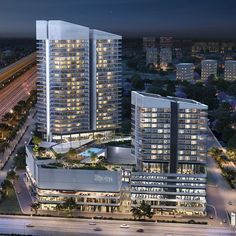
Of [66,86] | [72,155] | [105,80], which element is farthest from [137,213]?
[105,80]

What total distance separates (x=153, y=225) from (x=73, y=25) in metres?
20.8

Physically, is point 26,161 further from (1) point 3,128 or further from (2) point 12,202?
(1) point 3,128

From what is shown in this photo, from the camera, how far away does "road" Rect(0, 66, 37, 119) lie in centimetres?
6613

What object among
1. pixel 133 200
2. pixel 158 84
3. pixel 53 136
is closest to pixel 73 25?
pixel 53 136

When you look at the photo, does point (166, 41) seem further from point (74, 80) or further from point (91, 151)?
point (91, 151)

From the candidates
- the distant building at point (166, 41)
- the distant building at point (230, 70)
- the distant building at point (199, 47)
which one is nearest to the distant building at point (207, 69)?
the distant building at point (230, 70)

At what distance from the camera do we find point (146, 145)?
32.6m

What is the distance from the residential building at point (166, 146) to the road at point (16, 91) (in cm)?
3066

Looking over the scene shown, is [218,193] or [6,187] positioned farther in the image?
[218,193]

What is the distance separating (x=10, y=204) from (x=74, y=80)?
51.1 ft

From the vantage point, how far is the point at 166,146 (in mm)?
32281

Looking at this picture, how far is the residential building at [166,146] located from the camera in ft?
103

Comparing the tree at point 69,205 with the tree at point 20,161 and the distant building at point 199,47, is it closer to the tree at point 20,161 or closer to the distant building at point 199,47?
the tree at point 20,161

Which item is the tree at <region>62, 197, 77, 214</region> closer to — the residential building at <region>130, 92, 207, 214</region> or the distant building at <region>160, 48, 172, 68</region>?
the residential building at <region>130, 92, 207, 214</region>
